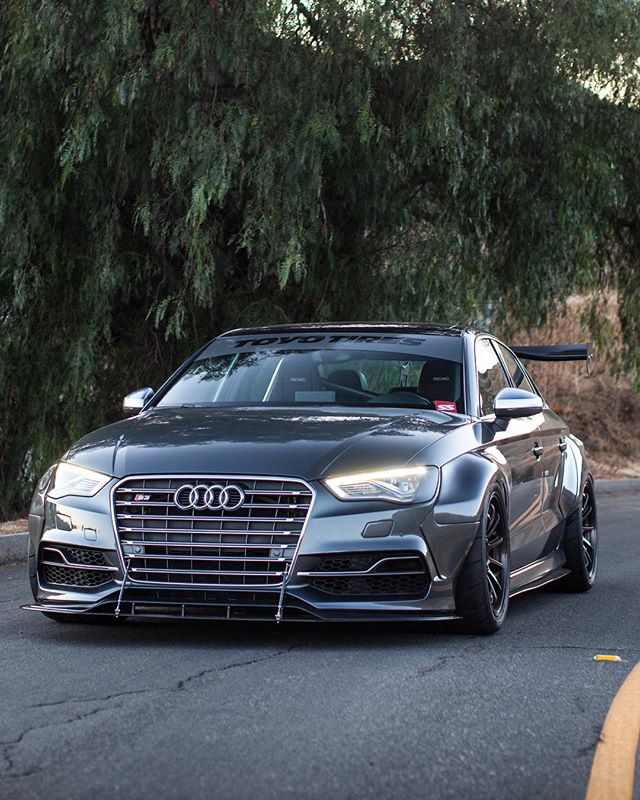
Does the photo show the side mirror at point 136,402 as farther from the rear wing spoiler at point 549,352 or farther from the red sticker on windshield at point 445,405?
the rear wing spoiler at point 549,352

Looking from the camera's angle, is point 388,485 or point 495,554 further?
point 495,554

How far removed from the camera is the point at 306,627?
8016mm

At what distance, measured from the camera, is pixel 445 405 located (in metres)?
8.45

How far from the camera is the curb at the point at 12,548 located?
1197cm

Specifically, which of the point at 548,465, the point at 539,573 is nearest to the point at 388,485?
the point at 539,573

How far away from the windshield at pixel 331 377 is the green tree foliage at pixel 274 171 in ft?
13.3

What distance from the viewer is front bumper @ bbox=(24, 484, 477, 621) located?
23.3ft

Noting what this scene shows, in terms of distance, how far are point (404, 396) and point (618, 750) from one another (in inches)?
139

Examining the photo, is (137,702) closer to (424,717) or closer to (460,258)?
(424,717)

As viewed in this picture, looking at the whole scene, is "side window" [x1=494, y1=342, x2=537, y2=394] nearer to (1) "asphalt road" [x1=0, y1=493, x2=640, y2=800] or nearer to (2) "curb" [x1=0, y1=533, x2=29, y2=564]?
(1) "asphalt road" [x1=0, y1=493, x2=640, y2=800]

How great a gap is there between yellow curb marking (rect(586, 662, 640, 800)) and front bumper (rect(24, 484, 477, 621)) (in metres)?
1.17

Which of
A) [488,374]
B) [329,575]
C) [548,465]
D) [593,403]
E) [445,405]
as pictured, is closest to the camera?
[329,575]

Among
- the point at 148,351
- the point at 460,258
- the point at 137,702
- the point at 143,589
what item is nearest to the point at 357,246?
the point at 460,258

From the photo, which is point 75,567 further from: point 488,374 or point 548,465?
point 548,465
